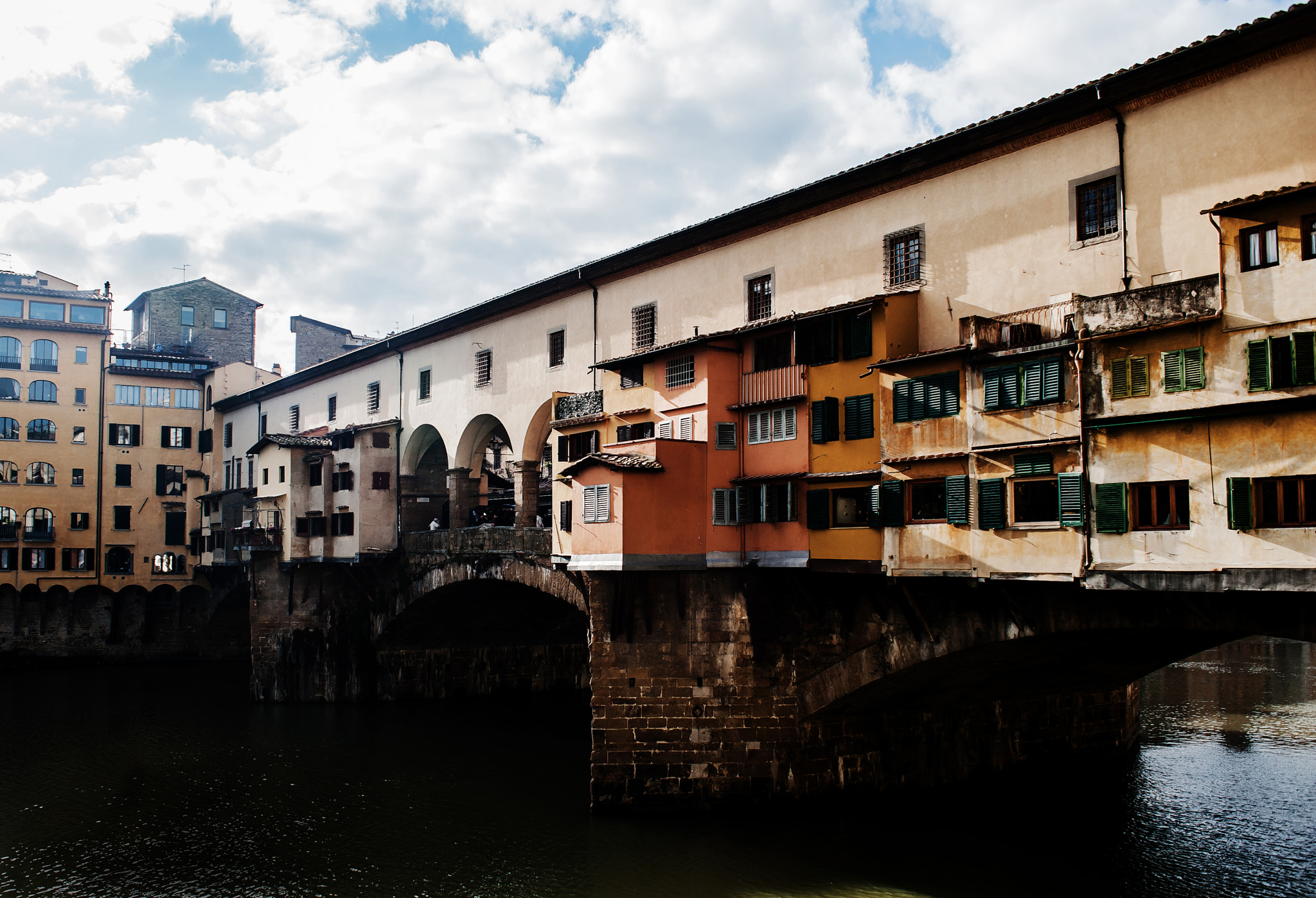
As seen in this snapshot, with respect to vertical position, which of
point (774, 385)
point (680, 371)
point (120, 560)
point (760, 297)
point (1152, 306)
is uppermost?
point (760, 297)

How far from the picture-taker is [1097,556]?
17.0 metres

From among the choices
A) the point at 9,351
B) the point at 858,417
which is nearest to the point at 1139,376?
the point at 858,417

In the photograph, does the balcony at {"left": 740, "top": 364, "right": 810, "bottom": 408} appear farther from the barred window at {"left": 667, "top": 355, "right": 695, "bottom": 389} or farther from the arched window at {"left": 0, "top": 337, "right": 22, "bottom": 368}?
the arched window at {"left": 0, "top": 337, "right": 22, "bottom": 368}

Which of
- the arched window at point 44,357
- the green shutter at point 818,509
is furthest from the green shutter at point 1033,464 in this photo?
the arched window at point 44,357

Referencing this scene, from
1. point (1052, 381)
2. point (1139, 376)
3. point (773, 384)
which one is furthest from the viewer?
point (773, 384)

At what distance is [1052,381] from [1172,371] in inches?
79.3

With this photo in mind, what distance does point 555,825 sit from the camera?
2450 cm

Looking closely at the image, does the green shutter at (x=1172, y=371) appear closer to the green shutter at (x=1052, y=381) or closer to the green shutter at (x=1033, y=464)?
the green shutter at (x=1052, y=381)

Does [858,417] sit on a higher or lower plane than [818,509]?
higher

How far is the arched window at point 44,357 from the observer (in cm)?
5847

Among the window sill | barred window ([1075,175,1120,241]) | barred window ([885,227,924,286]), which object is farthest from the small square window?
barred window ([885,227,924,286])

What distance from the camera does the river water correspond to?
821 inches

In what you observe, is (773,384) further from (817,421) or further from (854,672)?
(854,672)

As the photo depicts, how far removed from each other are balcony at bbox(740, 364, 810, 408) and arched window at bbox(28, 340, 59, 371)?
5142 cm
